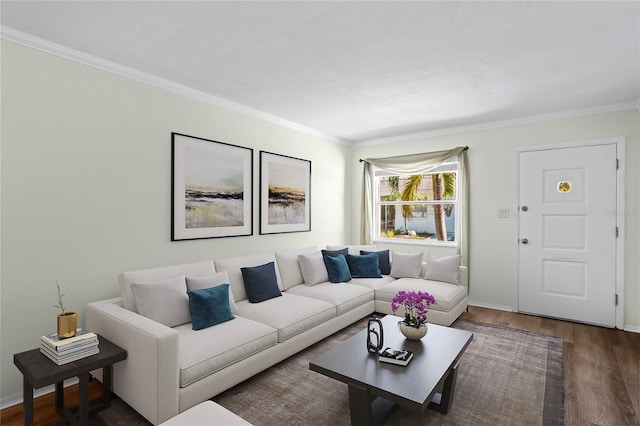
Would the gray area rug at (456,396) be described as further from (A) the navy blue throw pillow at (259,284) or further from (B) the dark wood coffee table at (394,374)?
(A) the navy blue throw pillow at (259,284)

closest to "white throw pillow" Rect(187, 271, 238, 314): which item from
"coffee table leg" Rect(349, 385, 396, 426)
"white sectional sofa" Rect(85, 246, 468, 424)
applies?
→ "white sectional sofa" Rect(85, 246, 468, 424)

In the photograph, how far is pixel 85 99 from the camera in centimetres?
267

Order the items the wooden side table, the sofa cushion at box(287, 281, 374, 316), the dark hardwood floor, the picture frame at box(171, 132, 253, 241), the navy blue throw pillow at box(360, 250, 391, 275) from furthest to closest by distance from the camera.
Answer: the navy blue throw pillow at box(360, 250, 391, 275), the sofa cushion at box(287, 281, 374, 316), the picture frame at box(171, 132, 253, 241), the dark hardwood floor, the wooden side table

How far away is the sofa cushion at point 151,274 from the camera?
2.56m

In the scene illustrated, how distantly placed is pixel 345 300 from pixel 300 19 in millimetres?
2599

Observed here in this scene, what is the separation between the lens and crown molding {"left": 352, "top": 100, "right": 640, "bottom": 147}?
377 cm

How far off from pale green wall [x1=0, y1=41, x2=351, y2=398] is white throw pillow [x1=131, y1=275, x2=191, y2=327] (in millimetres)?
534

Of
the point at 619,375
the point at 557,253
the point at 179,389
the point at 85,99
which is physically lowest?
the point at 619,375

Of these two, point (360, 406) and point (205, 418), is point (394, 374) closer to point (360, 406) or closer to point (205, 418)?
point (360, 406)

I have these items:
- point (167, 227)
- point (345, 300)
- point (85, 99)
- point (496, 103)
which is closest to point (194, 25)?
point (85, 99)

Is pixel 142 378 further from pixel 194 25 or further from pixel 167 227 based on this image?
pixel 194 25

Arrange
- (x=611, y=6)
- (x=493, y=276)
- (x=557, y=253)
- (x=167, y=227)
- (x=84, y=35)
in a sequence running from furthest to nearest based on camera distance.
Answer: (x=493, y=276), (x=557, y=253), (x=167, y=227), (x=84, y=35), (x=611, y=6)

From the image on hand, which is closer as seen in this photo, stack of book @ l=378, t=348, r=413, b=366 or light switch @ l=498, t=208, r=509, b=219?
stack of book @ l=378, t=348, r=413, b=366

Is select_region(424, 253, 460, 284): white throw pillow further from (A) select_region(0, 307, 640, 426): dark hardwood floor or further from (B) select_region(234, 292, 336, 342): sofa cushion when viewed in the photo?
(B) select_region(234, 292, 336, 342): sofa cushion
